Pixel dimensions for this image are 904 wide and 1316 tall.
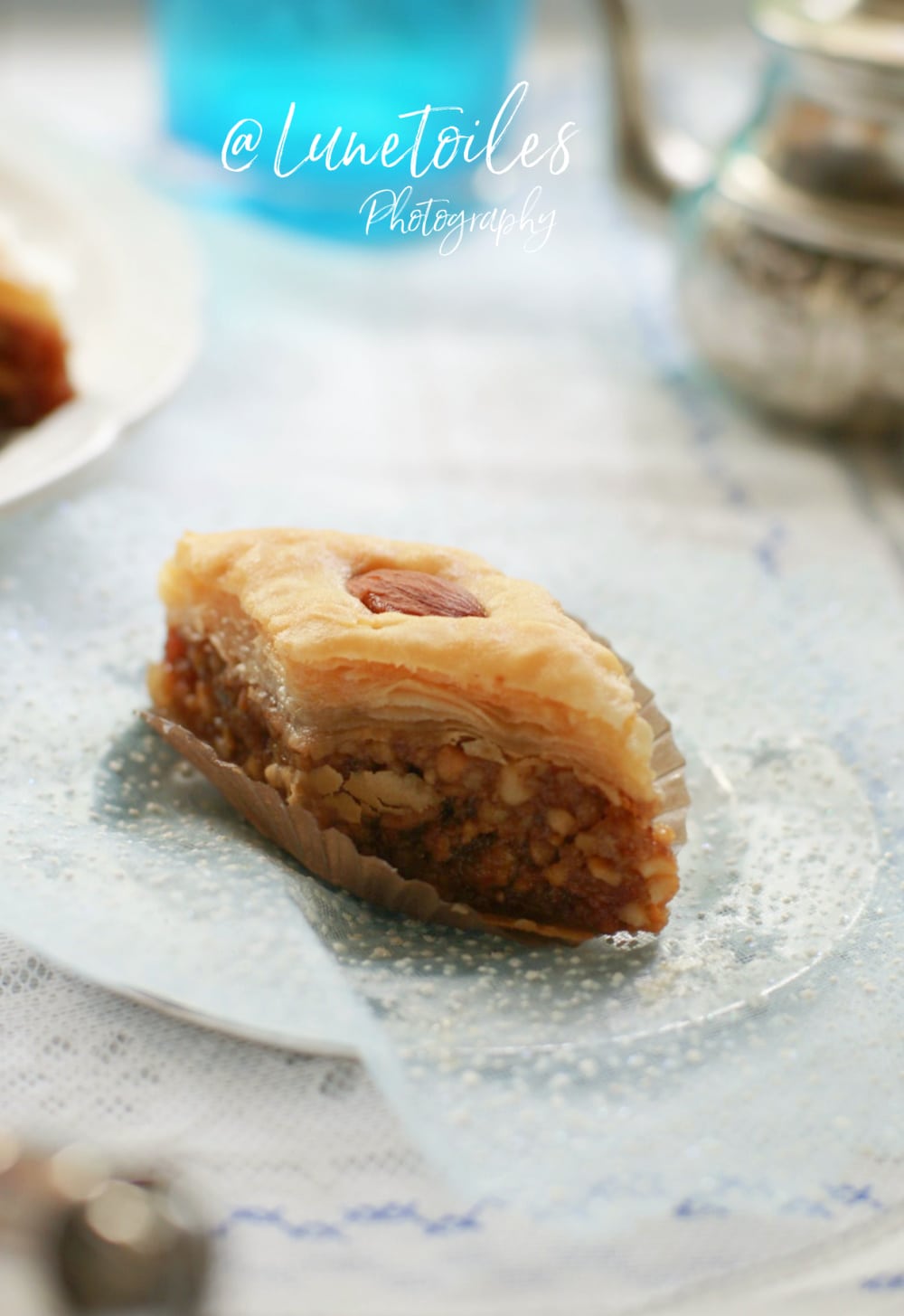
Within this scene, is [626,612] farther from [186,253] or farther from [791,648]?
[186,253]

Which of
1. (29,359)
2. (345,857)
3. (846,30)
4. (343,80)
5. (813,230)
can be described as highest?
(846,30)

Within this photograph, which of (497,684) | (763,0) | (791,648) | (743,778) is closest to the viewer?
(497,684)

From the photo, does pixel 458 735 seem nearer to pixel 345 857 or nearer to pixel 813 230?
pixel 345 857

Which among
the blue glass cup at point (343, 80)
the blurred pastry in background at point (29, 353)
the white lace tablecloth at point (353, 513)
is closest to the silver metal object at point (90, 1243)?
the white lace tablecloth at point (353, 513)

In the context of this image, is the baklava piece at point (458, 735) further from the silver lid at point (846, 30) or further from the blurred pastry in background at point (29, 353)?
the silver lid at point (846, 30)

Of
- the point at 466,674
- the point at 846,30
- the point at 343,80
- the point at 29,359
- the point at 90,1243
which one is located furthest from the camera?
the point at 343,80

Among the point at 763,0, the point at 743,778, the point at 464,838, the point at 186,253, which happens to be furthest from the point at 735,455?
the point at 464,838

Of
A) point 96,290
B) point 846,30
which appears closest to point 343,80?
point 96,290
